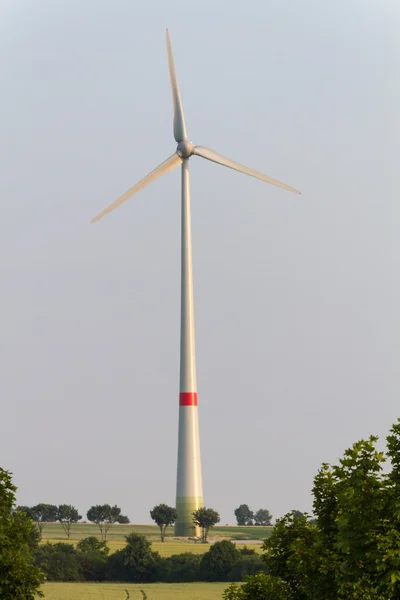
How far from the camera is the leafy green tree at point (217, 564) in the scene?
6845 inches

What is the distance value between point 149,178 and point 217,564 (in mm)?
59131

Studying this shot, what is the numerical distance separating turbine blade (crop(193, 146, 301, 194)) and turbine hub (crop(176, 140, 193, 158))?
76 cm

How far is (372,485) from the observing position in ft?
156

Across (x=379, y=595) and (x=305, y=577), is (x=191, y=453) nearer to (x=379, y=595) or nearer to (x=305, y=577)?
(x=305, y=577)

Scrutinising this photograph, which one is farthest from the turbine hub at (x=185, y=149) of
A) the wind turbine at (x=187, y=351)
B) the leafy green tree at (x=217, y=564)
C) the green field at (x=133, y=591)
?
the green field at (x=133, y=591)

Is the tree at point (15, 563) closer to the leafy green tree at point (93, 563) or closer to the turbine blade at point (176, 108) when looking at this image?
the turbine blade at point (176, 108)

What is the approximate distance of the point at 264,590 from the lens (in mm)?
62750

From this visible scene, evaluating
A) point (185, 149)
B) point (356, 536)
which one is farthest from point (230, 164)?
point (356, 536)

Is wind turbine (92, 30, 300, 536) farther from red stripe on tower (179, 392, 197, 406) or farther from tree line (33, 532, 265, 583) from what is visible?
tree line (33, 532, 265, 583)

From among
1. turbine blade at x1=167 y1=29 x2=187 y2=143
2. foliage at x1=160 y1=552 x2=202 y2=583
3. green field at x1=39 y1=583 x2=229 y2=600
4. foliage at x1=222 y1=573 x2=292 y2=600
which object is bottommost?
foliage at x1=222 y1=573 x2=292 y2=600

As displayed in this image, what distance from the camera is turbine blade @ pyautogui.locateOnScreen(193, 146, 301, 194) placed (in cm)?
16612

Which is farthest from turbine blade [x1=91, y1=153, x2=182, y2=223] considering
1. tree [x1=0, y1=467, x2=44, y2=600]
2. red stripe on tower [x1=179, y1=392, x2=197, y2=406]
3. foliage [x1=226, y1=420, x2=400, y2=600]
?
foliage [x1=226, y1=420, x2=400, y2=600]

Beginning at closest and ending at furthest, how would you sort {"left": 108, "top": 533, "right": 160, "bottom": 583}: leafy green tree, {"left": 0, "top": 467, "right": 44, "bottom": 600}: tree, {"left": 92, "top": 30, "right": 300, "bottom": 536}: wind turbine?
{"left": 0, "top": 467, "right": 44, "bottom": 600}: tree, {"left": 92, "top": 30, "right": 300, "bottom": 536}: wind turbine, {"left": 108, "top": 533, "right": 160, "bottom": 583}: leafy green tree

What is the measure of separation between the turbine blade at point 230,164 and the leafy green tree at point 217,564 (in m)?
56.7
